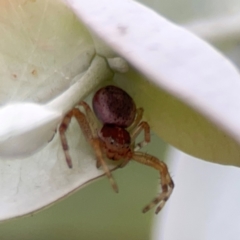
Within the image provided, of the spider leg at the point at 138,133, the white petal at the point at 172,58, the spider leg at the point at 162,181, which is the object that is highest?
the white petal at the point at 172,58

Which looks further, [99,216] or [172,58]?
[99,216]

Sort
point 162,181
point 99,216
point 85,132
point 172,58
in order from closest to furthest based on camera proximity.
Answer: point 172,58 < point 85,132 < point 162,181 < point 99,216

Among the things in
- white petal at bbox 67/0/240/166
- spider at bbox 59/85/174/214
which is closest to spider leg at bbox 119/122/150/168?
spider at bbox 59/85/174/214

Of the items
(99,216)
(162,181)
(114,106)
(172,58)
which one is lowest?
(99,216)

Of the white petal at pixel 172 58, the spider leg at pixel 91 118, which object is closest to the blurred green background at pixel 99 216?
the spider leg at pixel 91 118

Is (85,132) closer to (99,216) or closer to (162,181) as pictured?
(162,181)

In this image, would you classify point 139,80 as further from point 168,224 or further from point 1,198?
point 168,224

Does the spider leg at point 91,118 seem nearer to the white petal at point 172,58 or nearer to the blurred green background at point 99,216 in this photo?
the white petal at point 172,58

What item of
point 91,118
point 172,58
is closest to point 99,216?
point 91,118
